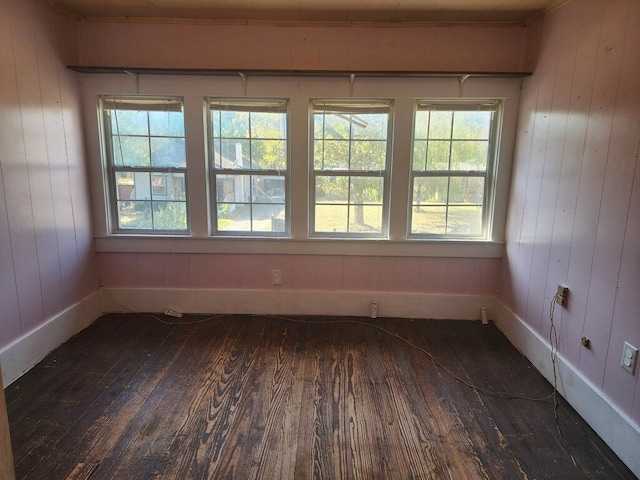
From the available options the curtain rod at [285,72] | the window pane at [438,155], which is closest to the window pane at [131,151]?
the curtain rod at [285,72]

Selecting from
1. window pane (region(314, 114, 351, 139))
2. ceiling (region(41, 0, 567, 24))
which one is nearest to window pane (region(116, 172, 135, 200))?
ceiling (region(41, 0, 567, 24))

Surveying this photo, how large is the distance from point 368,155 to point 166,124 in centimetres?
174

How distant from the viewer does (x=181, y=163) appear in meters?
3.09

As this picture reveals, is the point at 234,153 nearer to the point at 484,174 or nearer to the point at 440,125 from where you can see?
the point at 440,125

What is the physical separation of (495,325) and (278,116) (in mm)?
2617

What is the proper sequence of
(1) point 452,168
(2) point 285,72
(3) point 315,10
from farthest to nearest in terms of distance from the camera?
(1) point 452,168 → (2) point 285,72 → (3) point 315,10

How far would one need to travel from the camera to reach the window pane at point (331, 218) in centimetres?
318

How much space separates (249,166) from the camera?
3121 mm

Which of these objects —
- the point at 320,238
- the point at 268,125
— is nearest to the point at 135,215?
the point at 268,125

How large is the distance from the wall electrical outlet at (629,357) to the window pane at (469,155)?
1749mm

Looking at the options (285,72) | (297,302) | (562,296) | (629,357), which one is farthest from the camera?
(297,302)

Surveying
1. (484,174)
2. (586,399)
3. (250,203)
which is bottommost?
(586,399)

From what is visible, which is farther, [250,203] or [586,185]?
[250,203]

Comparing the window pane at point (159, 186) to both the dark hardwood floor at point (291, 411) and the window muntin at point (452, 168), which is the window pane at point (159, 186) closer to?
the dark hardwood floor at point (291, 411)
